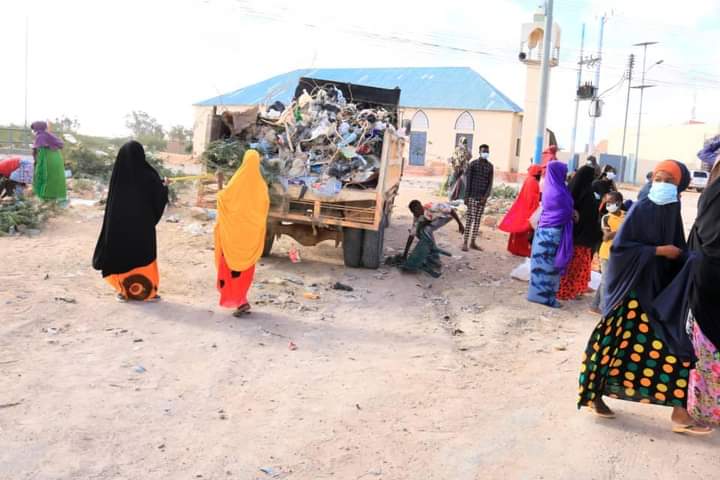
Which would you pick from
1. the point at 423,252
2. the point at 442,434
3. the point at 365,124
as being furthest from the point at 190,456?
the point at 365,124

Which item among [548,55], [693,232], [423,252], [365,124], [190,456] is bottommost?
[190,456]

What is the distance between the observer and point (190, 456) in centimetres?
323

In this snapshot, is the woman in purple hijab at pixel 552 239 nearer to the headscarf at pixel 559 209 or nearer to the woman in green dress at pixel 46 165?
the headscarf at pixel 559 209

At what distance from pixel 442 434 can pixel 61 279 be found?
447cm

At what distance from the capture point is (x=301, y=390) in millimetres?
4188

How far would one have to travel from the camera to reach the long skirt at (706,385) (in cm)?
379

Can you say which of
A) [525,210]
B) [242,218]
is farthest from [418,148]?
[242,218]

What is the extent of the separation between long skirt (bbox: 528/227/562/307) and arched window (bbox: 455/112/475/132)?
28.1m

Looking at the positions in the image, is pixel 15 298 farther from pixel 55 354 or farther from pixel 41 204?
pixel 41 204

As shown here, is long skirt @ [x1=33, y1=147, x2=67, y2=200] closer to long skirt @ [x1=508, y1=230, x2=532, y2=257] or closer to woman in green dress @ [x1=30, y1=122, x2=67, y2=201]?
woman in green dress @ [x1=30, y1=122, x2=67, y2=201]

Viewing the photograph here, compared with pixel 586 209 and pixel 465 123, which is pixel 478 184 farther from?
pixel 465 123

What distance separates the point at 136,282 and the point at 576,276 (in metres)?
4.61

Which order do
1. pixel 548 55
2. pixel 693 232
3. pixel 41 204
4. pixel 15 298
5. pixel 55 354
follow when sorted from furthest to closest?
pixel 548 55
pixel 41 204
pixel 15 298
pixel 55 354
pixel 693 232

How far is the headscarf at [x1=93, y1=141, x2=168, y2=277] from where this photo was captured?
Answer: 18.6 feet
